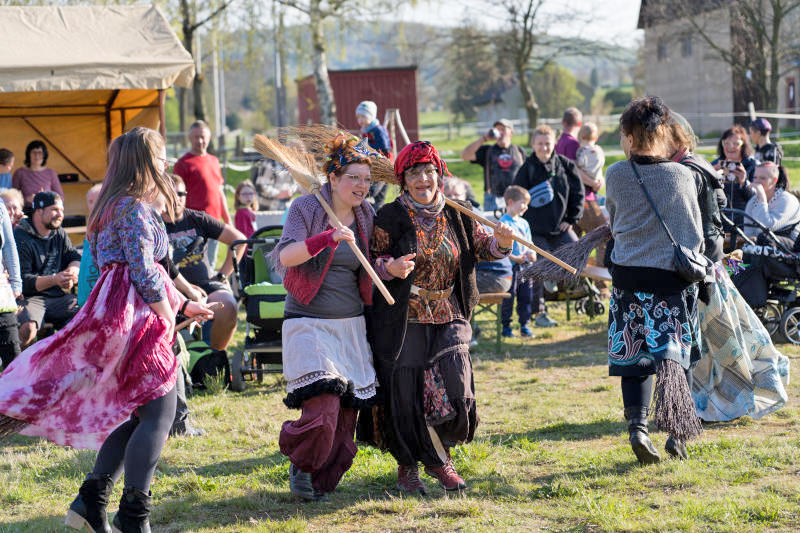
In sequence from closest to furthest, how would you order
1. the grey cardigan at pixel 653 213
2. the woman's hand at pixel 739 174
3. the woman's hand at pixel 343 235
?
the woman's hand at pixel 343 235
the grey cardigan at pixel 653 213
the woman's hand at pixel 739 174

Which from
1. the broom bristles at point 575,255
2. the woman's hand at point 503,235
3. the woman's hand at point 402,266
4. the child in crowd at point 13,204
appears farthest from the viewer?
the child in crowd at point 13,204

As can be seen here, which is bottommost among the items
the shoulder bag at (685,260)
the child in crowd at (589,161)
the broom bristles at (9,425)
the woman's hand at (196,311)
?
the broom bristles at (9,425)

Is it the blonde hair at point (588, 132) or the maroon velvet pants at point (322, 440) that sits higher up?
the blonde hair at point (588, 132)

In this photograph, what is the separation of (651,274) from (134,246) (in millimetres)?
2491

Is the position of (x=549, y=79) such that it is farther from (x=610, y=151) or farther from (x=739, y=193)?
(x=739, y=193)

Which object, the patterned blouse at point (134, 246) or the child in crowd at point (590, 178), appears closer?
the patterned blouse at point (134, 246)

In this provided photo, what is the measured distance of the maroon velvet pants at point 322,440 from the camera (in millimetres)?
4312

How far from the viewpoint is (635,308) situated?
15.6 feet

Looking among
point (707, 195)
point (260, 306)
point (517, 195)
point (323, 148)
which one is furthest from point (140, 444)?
point (517, 195)

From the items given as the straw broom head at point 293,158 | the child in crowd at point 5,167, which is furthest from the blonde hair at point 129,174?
the child in crowd at point 5,167

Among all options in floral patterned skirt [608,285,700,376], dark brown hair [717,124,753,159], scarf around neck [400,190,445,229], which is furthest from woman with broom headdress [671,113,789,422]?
dark brown hair [717,124,753,159]

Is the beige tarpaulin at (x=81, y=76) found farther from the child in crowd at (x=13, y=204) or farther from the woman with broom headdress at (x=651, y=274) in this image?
the woman with broom headdress at (x=651, y=274)

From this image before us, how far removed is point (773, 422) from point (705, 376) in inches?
21.8

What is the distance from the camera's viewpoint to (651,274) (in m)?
4.65
